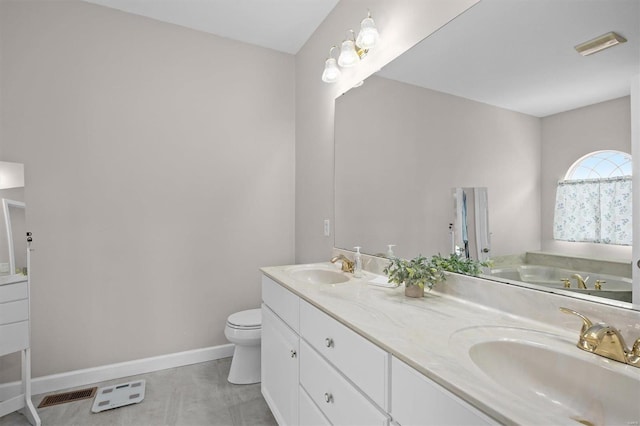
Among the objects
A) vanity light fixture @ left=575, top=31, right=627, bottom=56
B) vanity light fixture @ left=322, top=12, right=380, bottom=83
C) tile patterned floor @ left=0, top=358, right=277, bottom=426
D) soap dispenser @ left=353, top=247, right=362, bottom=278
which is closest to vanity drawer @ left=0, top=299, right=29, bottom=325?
tile patterned floor @ left=0, top=358, right=277, bottom=426

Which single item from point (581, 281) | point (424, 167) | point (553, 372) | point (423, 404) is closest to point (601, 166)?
point (581, 281)

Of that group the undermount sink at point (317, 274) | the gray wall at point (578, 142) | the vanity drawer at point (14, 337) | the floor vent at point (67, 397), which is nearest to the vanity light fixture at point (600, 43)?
the gray wall at point (578, 142)

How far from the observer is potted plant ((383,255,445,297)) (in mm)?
1347

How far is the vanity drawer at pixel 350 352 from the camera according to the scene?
0.92 metres

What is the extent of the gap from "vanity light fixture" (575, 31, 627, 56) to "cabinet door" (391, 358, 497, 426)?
1034mm

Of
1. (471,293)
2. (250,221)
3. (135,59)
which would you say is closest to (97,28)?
(135,59)

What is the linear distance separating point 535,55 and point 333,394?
4.44ft

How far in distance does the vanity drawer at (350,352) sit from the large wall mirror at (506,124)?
0.59m

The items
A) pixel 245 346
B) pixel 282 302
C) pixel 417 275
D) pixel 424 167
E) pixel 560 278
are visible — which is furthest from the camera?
pixel 245 346

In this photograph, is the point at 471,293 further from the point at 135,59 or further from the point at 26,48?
the point at 26,48

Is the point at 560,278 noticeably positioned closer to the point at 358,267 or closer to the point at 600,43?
the point at 600,43

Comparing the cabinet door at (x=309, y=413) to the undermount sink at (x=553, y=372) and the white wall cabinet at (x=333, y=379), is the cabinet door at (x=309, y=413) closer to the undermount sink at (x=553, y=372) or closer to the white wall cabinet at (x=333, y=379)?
the white wall cabinet at (x=333, y=379)

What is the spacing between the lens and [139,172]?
7.98ft

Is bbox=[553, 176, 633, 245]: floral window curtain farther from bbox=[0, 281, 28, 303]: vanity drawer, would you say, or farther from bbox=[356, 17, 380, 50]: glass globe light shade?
bbox=[0, 281, 28, 303]: vanity drawer
